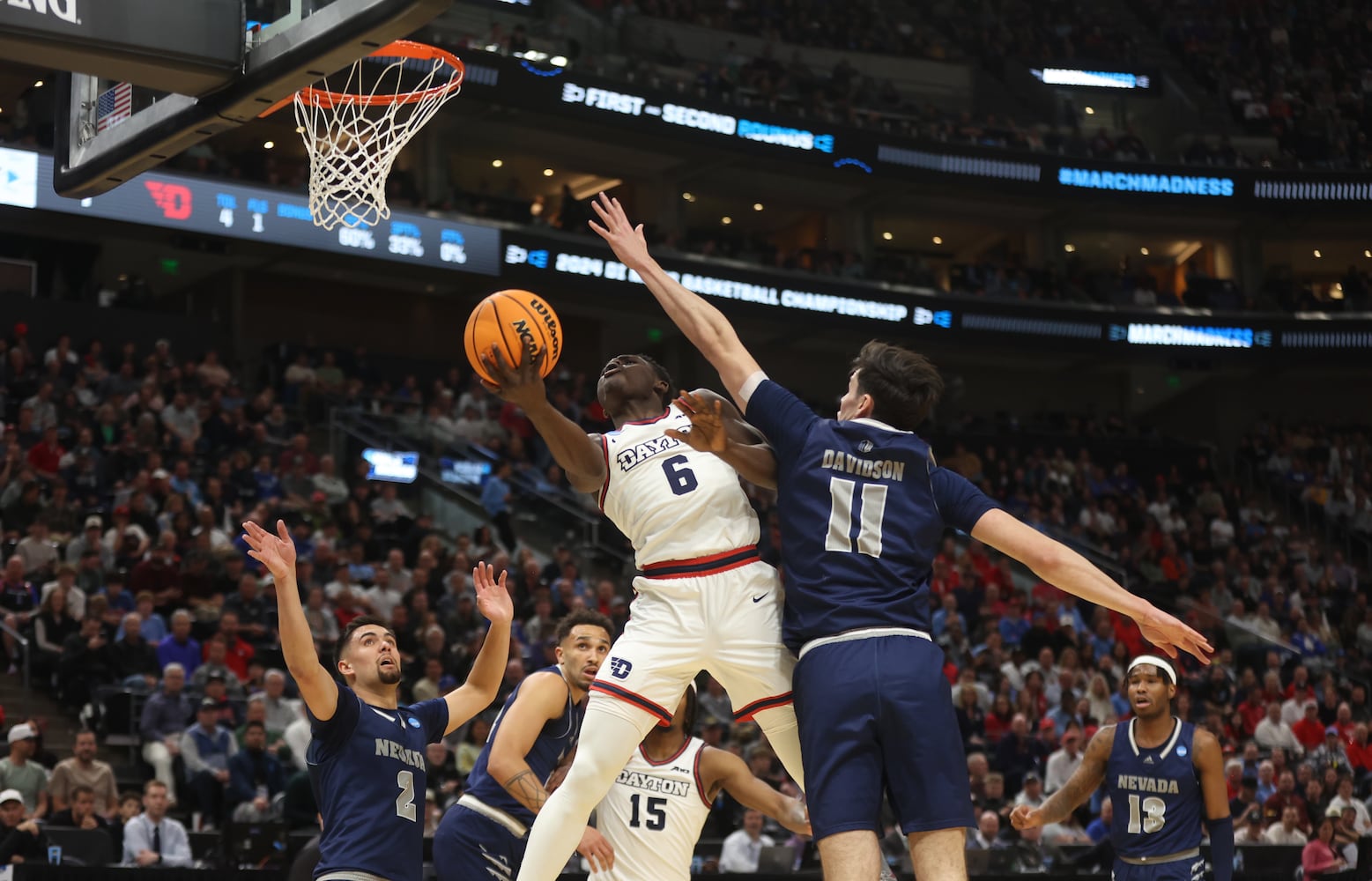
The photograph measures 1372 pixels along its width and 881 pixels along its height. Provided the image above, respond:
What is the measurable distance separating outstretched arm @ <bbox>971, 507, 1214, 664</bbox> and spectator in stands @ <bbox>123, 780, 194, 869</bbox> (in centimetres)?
781

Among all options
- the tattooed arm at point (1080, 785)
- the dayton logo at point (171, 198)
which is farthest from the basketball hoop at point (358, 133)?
the dayton logo at point (171, 198)

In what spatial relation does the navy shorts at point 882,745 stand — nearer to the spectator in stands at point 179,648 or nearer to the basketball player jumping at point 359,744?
the basketball player jumping at point 359,744

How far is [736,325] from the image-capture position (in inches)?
1205

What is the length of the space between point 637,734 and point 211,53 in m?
3.22

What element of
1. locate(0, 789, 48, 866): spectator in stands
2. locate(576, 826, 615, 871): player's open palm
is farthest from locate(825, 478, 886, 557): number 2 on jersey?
locate(0, 789, 48, 866): spectator in stands

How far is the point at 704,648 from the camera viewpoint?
218 inches

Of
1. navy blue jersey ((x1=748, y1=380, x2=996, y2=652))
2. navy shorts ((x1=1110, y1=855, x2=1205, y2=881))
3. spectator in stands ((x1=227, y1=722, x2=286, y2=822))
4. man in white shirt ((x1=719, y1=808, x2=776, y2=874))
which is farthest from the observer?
man in white shirt ((x1=719, y1=808, x2=776, y2=874))

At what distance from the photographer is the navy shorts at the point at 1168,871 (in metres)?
8.35

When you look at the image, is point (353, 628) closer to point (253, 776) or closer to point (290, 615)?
point (290, 615)

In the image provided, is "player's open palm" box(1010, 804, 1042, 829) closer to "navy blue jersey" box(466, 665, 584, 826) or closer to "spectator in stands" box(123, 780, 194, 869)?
"navy blue jersey" box(466, 665, 584, 826)

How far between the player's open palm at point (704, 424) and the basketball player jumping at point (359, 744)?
1.64 m

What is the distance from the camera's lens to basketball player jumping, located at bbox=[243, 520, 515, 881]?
5.80 meters

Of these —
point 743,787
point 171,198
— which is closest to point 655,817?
point 743,787

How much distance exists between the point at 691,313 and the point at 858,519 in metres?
0.94
